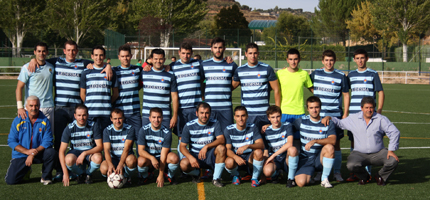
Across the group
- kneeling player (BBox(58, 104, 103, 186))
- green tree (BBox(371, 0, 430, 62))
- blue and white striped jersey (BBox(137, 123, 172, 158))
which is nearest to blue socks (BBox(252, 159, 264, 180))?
blue and white striped jersey (BBox(137, 123, 172, 158))

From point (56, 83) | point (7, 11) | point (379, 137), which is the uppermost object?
point (7, 11)

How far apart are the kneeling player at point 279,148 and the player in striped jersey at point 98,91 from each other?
194 cm

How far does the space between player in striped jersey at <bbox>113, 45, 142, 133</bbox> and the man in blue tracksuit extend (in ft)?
2.89

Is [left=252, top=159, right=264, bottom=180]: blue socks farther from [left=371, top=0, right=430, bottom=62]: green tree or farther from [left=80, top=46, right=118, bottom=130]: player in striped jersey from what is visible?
[left=371, top=0, right=430, bottom=62]: green tree

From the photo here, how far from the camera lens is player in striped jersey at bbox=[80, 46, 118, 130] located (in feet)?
15.4

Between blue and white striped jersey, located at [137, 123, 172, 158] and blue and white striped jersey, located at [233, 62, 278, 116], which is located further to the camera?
blue and white striped jersey, located at [233, 62, 278, 116]

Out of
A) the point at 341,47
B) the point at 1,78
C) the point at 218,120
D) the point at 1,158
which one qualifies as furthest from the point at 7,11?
the point at 218,120

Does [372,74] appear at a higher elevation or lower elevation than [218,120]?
higher

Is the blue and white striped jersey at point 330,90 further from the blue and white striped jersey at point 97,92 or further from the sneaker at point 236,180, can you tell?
the blue and white striped jersey at point 97,92

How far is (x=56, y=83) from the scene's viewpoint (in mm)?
4840

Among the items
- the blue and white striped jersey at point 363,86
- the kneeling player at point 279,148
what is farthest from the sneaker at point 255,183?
the blue and white striped jersey at point 363,86

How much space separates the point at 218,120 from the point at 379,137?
6.31 feet

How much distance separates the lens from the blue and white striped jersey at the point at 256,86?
190 inches

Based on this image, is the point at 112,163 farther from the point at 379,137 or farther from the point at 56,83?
the point at 379,137
